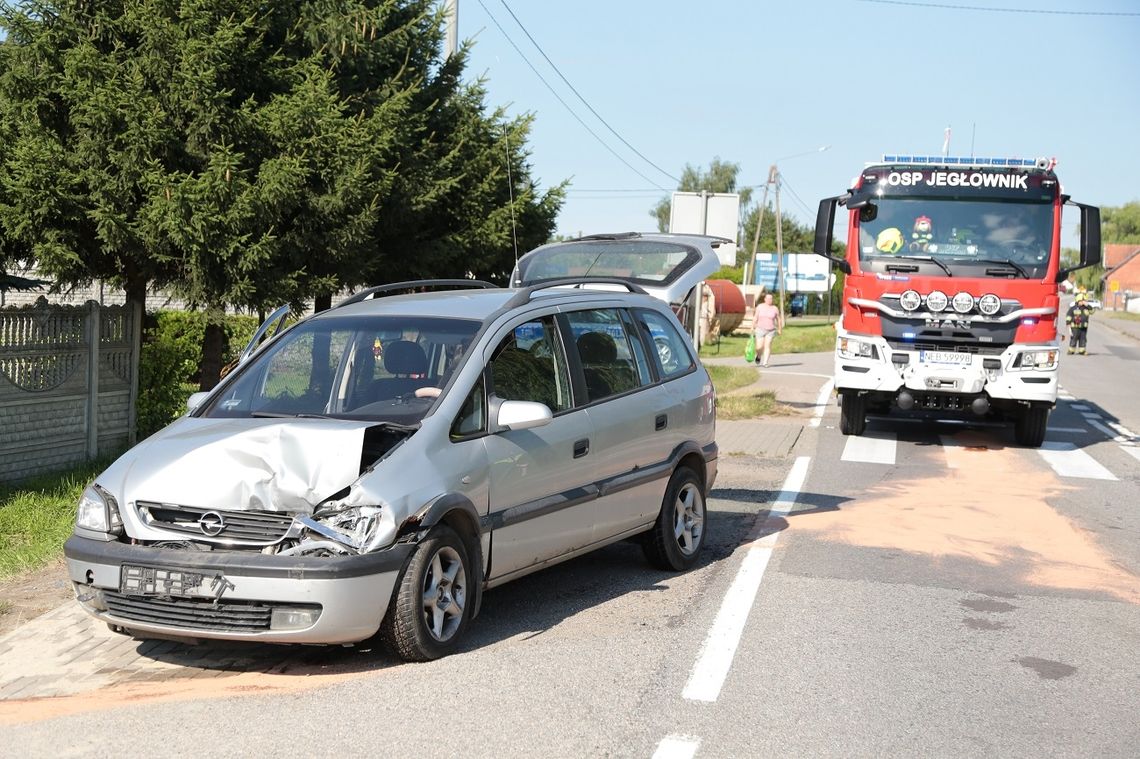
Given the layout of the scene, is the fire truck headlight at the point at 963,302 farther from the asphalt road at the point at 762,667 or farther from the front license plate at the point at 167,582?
the front license plate at the point at 167,582

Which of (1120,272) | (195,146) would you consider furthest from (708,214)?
(1120,272)

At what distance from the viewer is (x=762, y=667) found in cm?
602

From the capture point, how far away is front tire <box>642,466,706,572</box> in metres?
8.05

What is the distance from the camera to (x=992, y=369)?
14.9 m

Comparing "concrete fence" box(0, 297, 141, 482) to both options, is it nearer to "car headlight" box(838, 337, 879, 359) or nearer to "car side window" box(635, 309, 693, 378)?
"car side window" box(635, 309, 693, 378)

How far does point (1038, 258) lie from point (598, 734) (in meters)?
11.5

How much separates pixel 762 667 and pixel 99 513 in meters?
3.13

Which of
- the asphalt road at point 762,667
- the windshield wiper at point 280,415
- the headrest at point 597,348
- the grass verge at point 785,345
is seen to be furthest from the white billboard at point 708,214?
the windshield wiper at point 280,415

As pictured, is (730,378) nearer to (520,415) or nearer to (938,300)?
(938,300)

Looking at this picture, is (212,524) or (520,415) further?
(520,415)

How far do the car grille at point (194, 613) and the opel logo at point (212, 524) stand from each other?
0.30 m

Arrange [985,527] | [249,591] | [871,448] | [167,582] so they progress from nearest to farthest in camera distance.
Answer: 1. [249,591]
2. [167,582]
3. [985,527]
4. [871,448]

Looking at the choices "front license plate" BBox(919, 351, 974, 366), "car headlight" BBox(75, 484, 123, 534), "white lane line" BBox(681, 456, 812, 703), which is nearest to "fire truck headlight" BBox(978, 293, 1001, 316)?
"front license plate" BBox(919, 351, 974, 366)

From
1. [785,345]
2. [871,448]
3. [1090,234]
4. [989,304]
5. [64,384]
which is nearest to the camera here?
[64,384]
